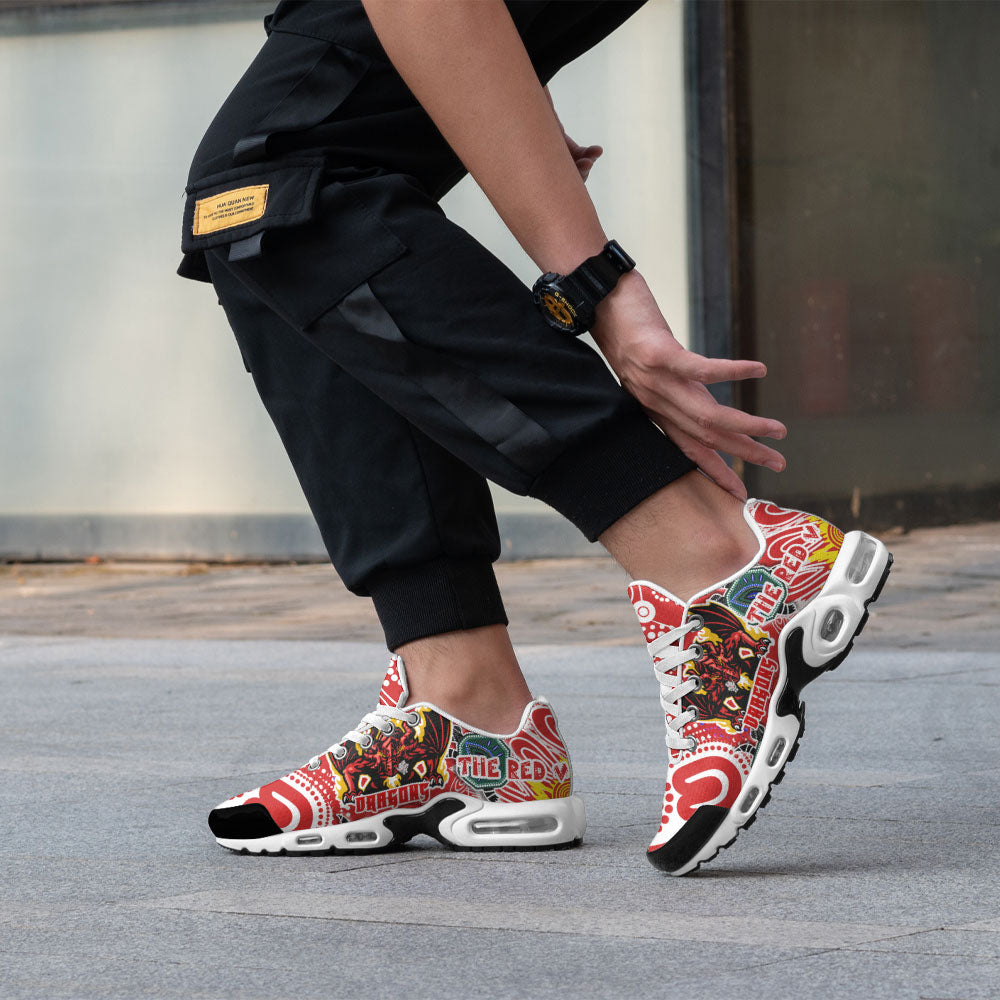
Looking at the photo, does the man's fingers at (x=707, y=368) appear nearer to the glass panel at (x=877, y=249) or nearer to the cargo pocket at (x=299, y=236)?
the cargo pocket at (x=299, y=236)

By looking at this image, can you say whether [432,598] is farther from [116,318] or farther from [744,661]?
[116,318]

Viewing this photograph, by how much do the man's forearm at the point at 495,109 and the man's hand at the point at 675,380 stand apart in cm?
6

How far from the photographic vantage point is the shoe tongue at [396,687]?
1696 millimetres

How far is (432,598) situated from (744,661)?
0.34 metres

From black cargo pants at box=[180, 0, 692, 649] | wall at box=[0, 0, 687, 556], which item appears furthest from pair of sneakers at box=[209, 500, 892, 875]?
wall at box=[0, 0, 687, 556]

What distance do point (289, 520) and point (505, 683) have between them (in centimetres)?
458

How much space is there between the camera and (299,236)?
1.53 meters

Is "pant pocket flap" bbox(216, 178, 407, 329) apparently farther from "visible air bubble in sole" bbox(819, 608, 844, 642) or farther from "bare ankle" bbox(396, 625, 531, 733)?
"visible air bubble in sole" bbox(819, 608, 844, 642)

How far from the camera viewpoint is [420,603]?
167 cm

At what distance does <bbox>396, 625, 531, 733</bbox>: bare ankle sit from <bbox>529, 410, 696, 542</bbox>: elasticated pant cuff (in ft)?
0.88

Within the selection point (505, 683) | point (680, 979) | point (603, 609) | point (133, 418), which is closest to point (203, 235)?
point (505, 683)

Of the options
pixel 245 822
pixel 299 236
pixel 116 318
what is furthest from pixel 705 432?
pixel 116 318

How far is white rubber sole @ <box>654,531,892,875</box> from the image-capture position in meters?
1.45

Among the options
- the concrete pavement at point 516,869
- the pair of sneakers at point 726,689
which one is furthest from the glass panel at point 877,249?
the pair of sneakers at point 726,689
